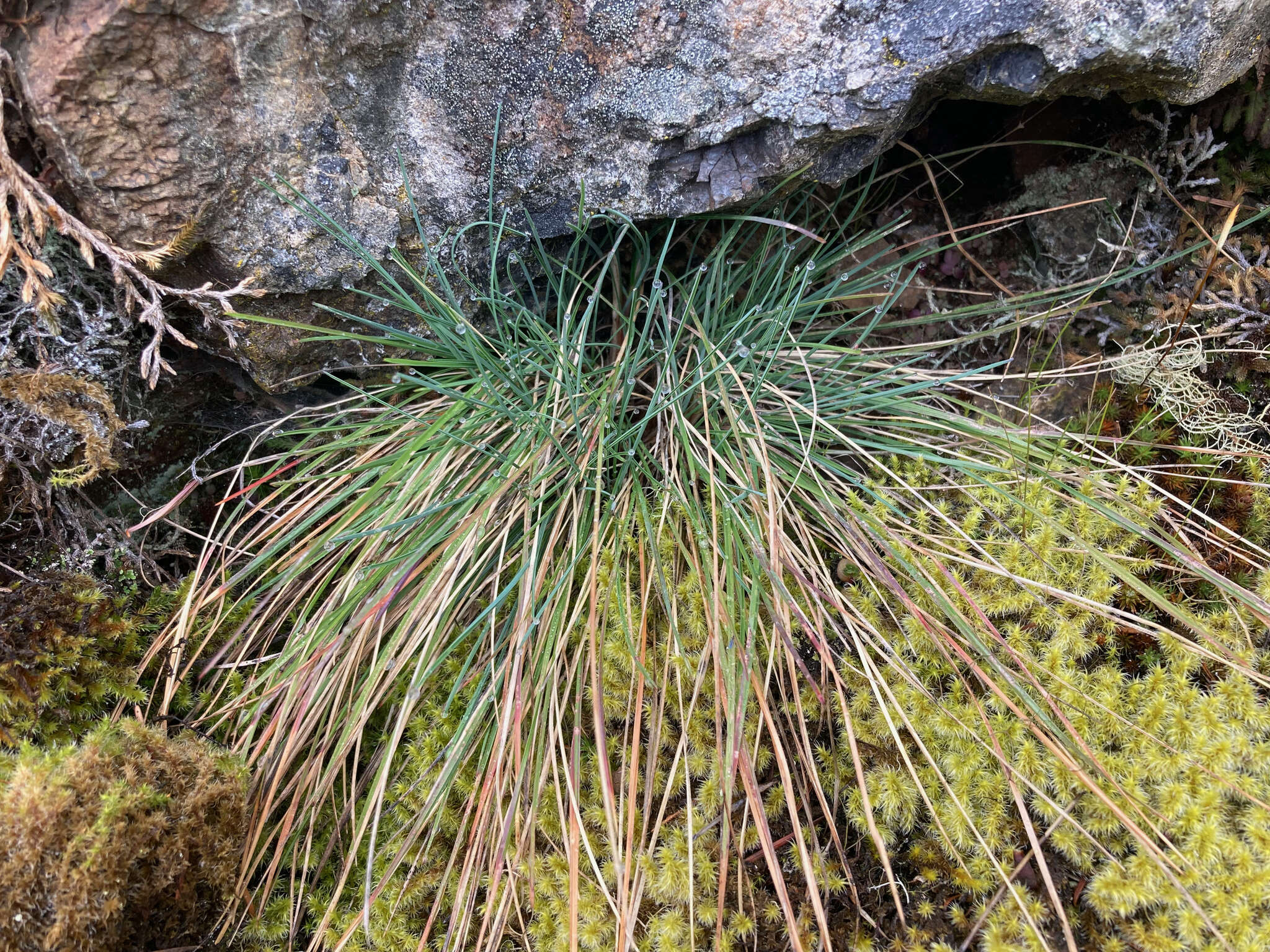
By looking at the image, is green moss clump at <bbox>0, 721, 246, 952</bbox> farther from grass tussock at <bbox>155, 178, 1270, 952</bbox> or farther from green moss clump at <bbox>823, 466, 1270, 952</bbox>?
green moss clump at <bbox>823, 466, 1270, 952</bbox>

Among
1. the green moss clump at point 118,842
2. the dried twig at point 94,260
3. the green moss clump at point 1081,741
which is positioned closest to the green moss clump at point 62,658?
the green moss clump at point 118,842

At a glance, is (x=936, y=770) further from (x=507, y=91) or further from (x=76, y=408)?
(x=76, y=408)

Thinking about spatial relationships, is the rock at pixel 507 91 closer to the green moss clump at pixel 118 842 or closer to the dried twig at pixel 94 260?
the dried twig at pixel 94 260

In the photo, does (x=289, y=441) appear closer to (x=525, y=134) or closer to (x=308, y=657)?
(x=308, y=657)

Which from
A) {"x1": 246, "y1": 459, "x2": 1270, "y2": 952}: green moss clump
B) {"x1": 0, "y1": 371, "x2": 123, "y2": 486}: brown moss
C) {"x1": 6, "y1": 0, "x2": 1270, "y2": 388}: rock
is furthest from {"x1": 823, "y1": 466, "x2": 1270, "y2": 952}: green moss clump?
{"x1": 0, "y1": 371, "x2": 123, "y2": 486}: brown moss

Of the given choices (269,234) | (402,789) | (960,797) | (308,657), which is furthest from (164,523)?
(960,797)

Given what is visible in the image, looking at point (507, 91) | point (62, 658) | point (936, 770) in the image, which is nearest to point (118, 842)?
point (62, 658)
